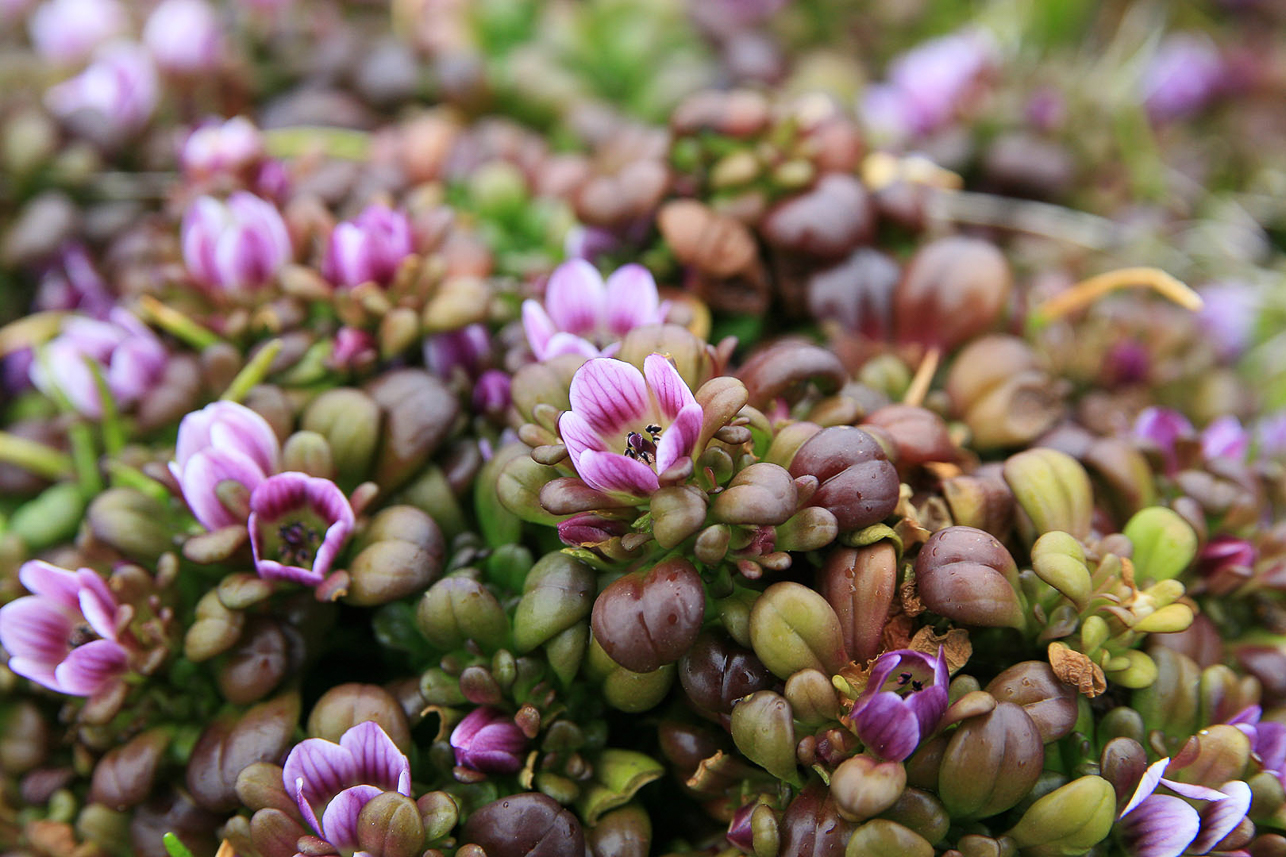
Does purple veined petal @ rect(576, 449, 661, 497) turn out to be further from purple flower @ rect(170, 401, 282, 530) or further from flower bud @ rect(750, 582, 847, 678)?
purple flower @ rect(170, 401, 282, 530)

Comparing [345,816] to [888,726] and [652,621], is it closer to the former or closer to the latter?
[652,621]

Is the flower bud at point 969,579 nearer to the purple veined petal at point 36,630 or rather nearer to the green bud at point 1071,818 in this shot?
the green bud at point 1071,818

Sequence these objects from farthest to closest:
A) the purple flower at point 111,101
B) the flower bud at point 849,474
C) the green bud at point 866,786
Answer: the purple flower at point 111,101
the flower bud at point 849,474
the green bud at point 866,786

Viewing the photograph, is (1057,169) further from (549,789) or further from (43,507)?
(43,507)

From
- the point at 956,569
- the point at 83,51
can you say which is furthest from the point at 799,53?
the point at 956,569

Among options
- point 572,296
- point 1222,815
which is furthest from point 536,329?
point 1222,815

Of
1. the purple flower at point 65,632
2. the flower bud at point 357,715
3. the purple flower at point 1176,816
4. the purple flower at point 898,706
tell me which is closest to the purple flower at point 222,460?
the purple flower at point 65,632
